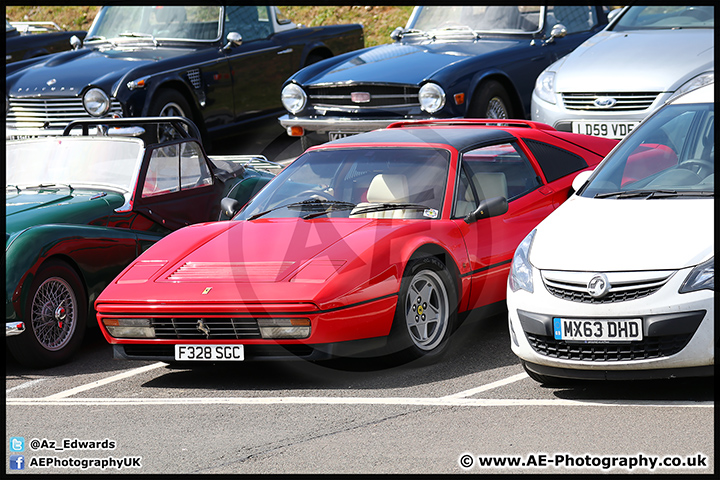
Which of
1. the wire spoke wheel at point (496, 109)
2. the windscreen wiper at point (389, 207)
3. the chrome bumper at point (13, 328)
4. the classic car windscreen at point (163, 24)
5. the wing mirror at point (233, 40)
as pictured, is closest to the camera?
the chrome bumper at point (13, 328)

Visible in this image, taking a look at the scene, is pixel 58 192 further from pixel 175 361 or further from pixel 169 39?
pixel 169 39

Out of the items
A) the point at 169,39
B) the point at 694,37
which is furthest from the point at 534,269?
the point at 169,39

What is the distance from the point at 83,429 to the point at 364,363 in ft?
6.12

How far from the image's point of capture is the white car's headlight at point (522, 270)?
5750mm

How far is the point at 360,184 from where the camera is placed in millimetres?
7410

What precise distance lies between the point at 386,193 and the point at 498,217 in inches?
32.0

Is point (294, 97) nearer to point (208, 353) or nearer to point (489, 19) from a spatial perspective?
point (489, 19)

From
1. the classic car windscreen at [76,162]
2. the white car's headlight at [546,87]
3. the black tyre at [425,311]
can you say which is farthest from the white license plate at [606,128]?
the classic car windscreen at [76,162]

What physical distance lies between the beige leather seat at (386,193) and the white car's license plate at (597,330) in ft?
5.95

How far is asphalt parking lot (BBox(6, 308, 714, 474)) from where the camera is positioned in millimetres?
4742

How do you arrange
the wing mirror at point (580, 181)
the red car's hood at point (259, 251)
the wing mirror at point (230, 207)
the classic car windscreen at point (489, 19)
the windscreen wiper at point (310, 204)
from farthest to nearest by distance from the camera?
the classic car windscreen at point (489, 19) < the wing mirror at point (230, 207) < the windscreen wiper at point (310, 204) < the wing mirror at point (580, 181) < the red car's hood at point (259, 251)

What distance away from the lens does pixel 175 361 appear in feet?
20.9

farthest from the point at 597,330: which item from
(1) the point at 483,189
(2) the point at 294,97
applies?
(2) the point at 294,97

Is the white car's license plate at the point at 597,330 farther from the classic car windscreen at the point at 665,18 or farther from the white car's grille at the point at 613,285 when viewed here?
the classic car windscreen at the point at 665,18
